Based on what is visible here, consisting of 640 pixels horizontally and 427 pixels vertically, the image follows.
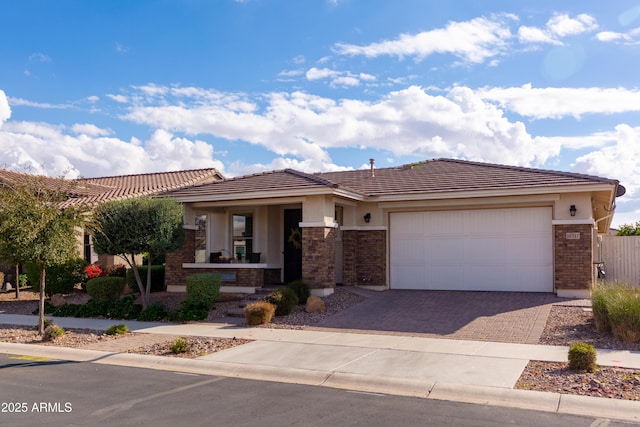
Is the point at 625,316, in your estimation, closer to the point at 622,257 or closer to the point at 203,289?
the point at 203,289

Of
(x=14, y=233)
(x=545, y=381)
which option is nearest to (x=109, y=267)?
(x=14, y=233)

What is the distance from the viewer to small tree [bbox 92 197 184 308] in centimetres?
1555

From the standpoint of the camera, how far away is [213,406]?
767cm

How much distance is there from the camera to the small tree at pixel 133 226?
1555 cm

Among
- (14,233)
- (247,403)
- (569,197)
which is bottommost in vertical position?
(247,403)

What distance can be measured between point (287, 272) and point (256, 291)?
2.38 metres

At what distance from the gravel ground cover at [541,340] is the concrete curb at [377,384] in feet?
1.18

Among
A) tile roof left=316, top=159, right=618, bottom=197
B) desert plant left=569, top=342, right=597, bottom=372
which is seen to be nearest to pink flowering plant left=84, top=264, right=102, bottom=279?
tile roof left=316, top=159, right=618, bottom=197

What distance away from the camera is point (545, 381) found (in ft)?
27.8

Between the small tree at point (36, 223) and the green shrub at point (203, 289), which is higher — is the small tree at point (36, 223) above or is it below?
above

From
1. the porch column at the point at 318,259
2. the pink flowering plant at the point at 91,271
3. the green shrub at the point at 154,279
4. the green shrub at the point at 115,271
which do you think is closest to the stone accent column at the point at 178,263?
the green shrub at the point at 154,279

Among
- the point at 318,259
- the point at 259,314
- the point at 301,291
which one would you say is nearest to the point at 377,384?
the point at 259,314

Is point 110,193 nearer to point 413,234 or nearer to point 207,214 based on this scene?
point 207,214

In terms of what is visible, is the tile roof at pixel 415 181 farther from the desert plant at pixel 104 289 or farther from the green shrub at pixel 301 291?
the desert plant at pixel 104 289
